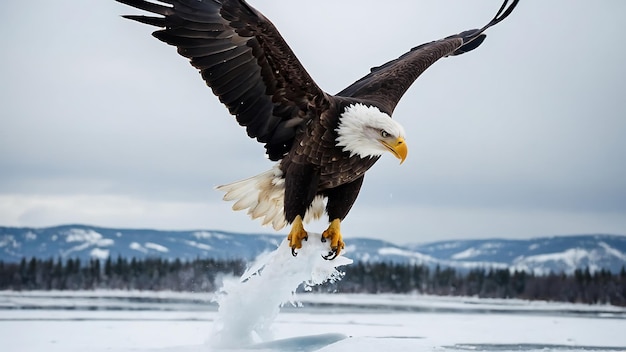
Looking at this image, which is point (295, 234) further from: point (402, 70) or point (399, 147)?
point (402, 70)

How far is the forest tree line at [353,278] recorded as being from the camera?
37344 mm

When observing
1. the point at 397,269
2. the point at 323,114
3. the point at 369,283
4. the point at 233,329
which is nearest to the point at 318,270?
the point at 233,329

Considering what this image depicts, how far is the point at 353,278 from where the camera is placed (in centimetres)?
3981

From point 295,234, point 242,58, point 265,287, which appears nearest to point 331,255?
point 295,234

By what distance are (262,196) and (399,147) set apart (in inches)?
56.1

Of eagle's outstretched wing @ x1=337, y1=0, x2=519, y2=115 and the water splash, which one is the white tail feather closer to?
the water splash

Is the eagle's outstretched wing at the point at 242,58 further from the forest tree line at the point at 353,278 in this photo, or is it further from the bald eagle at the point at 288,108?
the forest tree line at the point at 353,278

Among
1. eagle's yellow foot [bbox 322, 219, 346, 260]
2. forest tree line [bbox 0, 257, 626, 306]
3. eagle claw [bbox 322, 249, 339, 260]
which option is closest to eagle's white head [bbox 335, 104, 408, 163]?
eagle's yellow foot [bbox 322, 219, 346, 260]

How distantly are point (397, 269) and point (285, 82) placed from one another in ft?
123

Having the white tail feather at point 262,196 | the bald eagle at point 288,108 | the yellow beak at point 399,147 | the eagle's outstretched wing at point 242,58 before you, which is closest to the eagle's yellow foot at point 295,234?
the bald eagle at point 288,108

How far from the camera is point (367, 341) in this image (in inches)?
234

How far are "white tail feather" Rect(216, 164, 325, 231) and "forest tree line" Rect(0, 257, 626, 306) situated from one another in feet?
101

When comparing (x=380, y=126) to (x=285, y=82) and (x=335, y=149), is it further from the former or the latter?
(x=285, y=82)

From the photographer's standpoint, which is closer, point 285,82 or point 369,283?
point 285,82
